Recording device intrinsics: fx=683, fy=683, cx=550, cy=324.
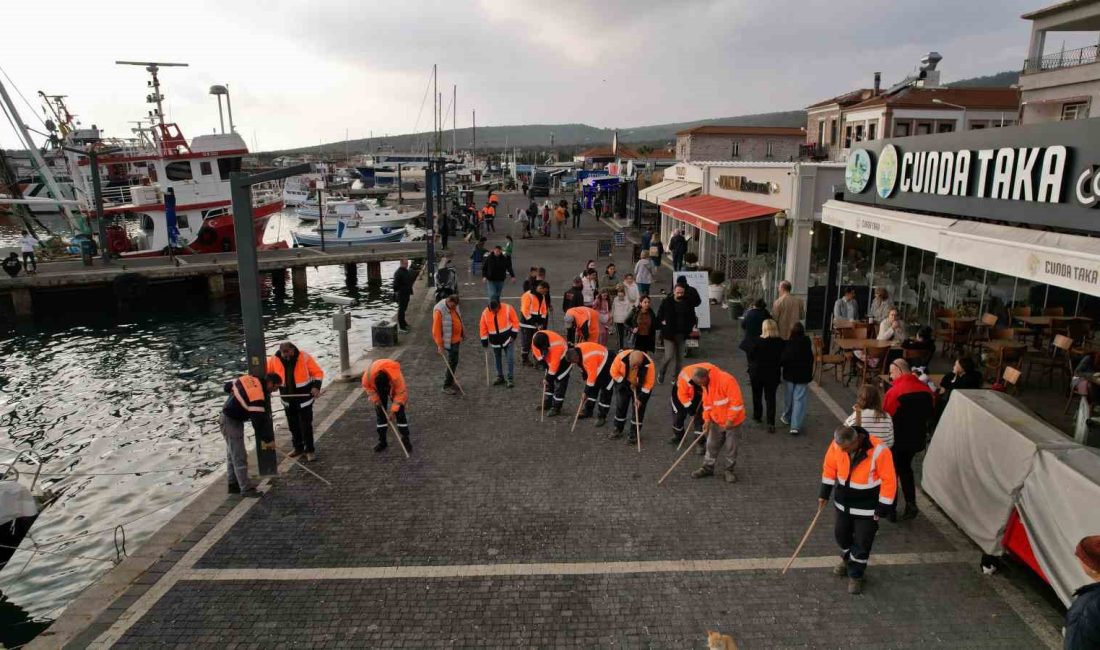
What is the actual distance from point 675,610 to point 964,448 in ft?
11.7

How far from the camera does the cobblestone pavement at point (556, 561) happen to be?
5.57 m

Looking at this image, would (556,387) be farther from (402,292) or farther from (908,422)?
(402,292)

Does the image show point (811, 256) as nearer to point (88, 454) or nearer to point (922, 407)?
point (922, 407)

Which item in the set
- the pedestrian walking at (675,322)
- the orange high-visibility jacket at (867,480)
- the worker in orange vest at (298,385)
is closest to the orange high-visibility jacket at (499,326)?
the pedestrian walking at (675,322)

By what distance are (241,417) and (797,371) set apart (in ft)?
23.0

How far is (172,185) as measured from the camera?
98.8 feet

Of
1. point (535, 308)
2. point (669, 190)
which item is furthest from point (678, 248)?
point (535, 308)

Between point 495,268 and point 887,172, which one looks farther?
point 495,268

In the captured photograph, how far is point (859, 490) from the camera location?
5.88 meters

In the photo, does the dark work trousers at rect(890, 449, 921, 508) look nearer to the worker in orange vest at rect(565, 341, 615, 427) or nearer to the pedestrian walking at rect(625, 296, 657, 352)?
the worker in orange vest at rect(565, 341, 615, 427)

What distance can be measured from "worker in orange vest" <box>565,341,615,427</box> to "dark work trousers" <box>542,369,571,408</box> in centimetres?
38

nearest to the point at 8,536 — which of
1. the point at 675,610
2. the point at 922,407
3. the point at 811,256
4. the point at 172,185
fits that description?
the point at 675,610

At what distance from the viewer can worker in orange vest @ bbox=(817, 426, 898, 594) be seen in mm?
5836

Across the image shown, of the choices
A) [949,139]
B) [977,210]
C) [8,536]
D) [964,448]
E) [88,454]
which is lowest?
[88,454]
